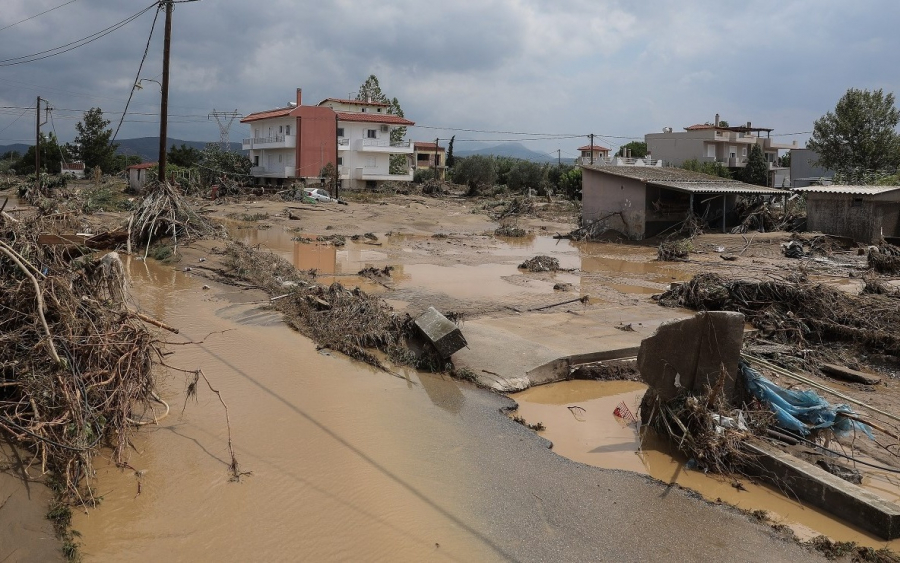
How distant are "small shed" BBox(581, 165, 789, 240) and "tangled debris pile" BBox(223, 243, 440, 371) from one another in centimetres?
1931

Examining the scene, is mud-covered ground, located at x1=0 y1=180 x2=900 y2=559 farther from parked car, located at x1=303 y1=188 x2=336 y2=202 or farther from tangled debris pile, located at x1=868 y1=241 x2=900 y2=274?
parked car, located at x1=303 y1=188 x2=336 y2=202

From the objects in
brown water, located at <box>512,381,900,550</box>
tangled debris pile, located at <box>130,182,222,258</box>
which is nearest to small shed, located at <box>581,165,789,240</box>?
tangled debris pile, located at <box>130,182,222,258</box>

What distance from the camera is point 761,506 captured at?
6.32 meters

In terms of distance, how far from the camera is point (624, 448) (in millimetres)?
7578

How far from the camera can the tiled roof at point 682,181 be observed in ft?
94.5

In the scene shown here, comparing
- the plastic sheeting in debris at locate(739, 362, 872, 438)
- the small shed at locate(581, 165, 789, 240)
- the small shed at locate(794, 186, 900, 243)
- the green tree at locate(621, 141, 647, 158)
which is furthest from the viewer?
the green tree at locate(621, 141, 647, 158)

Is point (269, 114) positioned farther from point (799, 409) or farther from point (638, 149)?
point (799, 409)

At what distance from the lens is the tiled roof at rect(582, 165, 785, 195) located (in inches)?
1134

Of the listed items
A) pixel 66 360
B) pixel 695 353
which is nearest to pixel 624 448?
pixel 695 353

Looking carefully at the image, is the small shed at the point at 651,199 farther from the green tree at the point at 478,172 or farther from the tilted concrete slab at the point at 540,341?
A: the green tree at the point at 478,172

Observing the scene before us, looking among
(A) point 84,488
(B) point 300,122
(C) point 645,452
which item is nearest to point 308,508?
(A) point 84,488

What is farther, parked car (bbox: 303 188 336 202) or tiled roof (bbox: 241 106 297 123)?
tiled roof (bbox: 241 106 297 123)

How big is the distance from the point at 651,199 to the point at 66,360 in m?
26.8

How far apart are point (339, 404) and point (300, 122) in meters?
47.6
